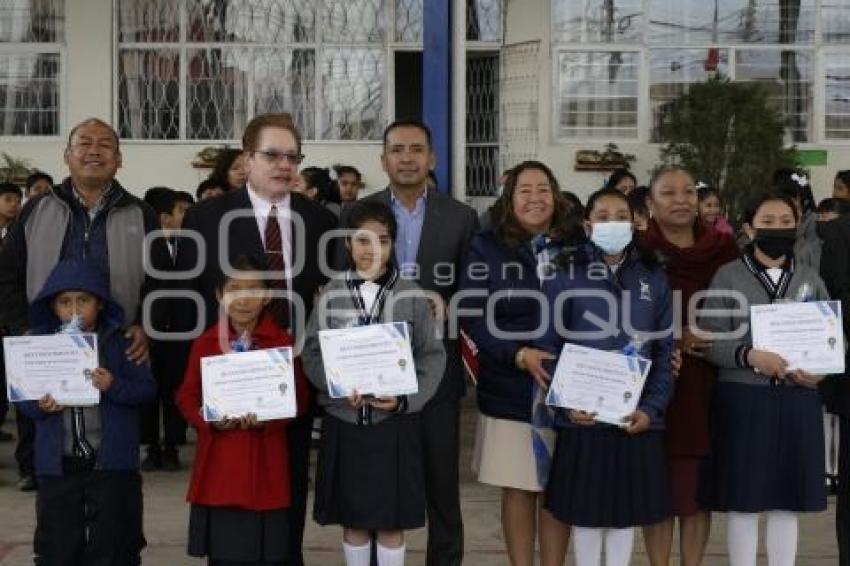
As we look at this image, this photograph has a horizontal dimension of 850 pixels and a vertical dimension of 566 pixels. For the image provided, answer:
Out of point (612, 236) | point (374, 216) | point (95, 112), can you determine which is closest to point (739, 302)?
point (612, 236)

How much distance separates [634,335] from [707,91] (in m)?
7.34

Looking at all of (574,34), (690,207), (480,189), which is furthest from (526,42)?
(690,207)

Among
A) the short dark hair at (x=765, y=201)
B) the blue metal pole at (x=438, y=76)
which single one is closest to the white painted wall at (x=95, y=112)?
the blue metal pole at (x=438, y=76)

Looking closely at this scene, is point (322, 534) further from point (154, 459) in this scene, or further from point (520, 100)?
point (520, 100)

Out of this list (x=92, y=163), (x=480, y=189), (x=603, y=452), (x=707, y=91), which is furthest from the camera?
(x=480, y=189)

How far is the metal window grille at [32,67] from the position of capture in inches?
513

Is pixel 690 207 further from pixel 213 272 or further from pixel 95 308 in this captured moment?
pixel 95 308

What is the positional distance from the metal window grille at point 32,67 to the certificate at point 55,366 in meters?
7.89

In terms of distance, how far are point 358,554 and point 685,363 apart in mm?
1520

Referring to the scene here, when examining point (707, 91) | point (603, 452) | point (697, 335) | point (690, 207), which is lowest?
point (603, 452)

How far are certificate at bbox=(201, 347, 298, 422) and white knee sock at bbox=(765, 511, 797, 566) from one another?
2.02 m

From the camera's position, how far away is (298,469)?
5773mm

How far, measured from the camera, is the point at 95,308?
18.4ft

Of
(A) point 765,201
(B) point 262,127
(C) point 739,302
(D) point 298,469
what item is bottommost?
(D) point 298,469
